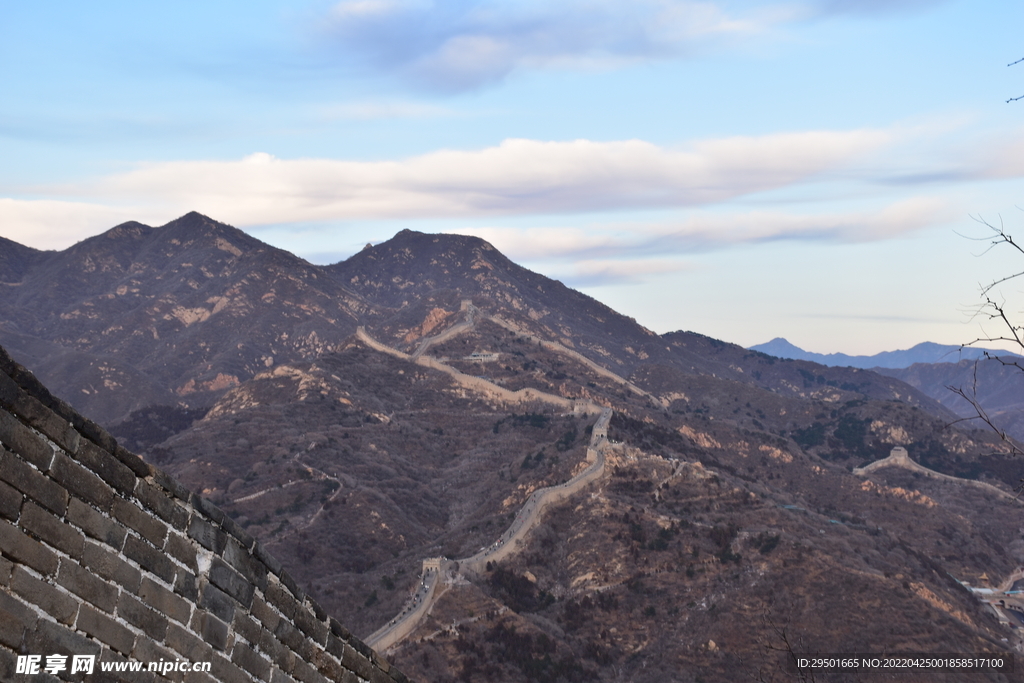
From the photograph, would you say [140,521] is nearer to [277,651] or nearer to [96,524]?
[96,524]

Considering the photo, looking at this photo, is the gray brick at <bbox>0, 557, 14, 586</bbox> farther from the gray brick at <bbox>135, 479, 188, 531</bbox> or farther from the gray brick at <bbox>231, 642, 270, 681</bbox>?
the gray brick at <bbox>231, 642, 270, 681</bbox>

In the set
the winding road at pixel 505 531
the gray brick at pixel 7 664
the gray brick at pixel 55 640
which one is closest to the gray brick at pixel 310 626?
the gray brick at pixel 55 640

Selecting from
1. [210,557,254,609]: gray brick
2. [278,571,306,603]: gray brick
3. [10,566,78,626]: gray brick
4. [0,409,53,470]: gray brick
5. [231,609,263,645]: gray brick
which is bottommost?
[231,609,263,645]: gray brick

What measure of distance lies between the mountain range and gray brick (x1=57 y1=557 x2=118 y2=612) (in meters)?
12.0

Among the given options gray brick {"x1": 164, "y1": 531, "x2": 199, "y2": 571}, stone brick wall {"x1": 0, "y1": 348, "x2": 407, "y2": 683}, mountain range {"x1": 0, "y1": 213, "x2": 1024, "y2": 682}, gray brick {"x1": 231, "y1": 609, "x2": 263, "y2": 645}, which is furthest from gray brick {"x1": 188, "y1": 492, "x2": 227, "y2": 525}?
mountain range {"x1": 0, "y1": 213, "x2": 1024, "y2": 682}

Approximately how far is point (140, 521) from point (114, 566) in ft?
1.30

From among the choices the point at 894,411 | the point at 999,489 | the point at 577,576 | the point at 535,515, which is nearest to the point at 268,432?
the point at 535,515

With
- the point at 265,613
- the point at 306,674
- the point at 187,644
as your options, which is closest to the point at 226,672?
the point at 187,644

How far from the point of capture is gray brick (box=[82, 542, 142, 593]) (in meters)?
5.79

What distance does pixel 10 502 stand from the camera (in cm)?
530

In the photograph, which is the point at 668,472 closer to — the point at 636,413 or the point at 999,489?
the point at 636,413

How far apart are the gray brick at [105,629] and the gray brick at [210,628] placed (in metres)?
0.62

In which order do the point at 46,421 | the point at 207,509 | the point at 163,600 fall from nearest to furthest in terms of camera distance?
the point at 46,421
the point at 163,600
the point at 207,509

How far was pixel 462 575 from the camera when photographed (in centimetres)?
5731
